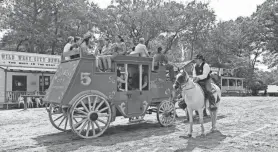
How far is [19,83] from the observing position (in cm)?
2072

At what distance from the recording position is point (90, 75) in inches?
283

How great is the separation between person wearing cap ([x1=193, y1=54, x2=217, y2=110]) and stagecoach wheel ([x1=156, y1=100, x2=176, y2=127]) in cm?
152

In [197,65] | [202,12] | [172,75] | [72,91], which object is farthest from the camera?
[202,12]

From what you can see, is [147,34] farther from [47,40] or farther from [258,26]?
[258,26]

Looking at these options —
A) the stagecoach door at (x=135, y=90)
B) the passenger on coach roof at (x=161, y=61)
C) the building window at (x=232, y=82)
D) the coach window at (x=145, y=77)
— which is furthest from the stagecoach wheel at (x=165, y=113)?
the building window at (x=232, y=82)

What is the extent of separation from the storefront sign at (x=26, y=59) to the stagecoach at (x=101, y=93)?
13894mm

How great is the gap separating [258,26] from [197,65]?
37.0 metres

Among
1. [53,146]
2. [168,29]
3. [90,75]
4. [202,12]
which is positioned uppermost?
[202,12]

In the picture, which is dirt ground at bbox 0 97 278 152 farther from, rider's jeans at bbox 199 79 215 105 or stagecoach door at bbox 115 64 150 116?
rider's jeans at bbox 199 79 215 105

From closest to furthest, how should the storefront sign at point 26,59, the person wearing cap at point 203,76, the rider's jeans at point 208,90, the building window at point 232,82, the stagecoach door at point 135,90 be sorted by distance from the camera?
the person wearing cap at point 203,76 → the rider's jeans at point 208,90 → the stagecoach door at point 135,90 → the storefront sign at point 26,59 → the building window at point 232,82

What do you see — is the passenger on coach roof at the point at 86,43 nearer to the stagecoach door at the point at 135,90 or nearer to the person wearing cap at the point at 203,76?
the stagecoach door at the point at 135,90

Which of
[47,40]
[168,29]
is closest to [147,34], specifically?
[168,29]

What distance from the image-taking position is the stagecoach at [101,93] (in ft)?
22.7

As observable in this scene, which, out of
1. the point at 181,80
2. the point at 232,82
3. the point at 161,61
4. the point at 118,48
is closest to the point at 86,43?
the point at 118,48
